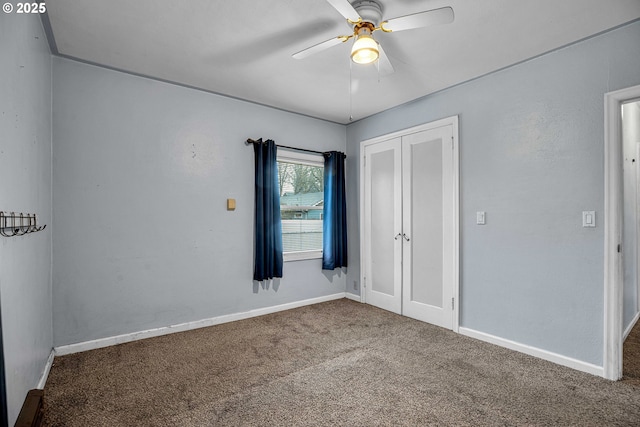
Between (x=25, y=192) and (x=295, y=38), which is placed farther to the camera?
(x=295, y=38)

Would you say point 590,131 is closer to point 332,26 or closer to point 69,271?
point 332,26

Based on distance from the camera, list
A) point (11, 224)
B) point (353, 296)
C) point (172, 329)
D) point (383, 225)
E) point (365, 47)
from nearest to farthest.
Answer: point (11, 224) → point (365, 47) → point (172, 329) → point (383, 225) → point (353, 296)

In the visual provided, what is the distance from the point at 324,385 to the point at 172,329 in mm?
1827

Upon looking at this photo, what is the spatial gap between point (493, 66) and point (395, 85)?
899 millimetres

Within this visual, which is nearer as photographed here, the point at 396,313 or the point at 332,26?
the point at 332,26

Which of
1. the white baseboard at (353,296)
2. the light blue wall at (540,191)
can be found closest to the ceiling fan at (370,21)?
the light blue wall at (540,191)

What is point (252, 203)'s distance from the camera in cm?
387

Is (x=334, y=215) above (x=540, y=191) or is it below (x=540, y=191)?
below

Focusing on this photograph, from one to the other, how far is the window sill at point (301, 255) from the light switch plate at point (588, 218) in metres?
2.88

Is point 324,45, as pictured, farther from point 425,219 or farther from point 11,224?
point 425,219

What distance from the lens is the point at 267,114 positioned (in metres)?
4.02

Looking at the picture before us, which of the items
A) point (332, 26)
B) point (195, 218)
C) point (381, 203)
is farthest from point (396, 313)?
point (332, 26)

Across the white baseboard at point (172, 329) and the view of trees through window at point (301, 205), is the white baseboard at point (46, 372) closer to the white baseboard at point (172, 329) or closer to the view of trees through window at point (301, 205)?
the white baseboard at point (172, 329)

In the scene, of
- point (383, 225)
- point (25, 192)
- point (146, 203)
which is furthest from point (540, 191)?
point (25, 192)
